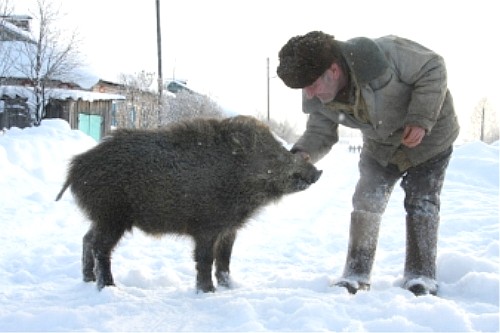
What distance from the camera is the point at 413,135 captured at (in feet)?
12.6

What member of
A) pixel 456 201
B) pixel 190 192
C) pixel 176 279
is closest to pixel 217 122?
pixel 190 192

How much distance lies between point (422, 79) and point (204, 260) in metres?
2.16

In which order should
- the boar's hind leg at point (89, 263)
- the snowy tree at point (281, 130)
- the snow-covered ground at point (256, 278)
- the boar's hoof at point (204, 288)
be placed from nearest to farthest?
the snow-covered ground at point (256, 278) < the boar's hoof at point (204, 288) < the boar's hind leg at point (89, 263) < the snowy tree at point (281, 130)

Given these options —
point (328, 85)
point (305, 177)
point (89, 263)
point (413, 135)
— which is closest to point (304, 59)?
point (328, 85)

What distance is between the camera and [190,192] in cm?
424

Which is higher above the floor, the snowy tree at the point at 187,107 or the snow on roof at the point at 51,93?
the snow on roof at the point at 51,93

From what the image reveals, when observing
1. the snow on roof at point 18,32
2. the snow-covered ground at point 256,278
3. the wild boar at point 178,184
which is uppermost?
the snow on roof at point 18,32

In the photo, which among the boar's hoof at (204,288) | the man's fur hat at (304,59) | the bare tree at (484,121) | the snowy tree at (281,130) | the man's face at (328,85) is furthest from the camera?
the bare tree at (484,121)

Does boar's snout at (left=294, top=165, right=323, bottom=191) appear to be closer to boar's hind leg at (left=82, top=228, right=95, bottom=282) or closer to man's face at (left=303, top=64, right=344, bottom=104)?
man's face at (left=303, top=64, right=344, bottom=104)

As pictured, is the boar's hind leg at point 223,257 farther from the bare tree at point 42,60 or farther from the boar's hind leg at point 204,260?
the bare tree at point 42,60

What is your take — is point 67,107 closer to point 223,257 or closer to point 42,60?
point 42,60

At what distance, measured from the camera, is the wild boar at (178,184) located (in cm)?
423

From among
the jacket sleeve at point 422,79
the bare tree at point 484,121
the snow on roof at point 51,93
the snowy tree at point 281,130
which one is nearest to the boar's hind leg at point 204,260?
the jacket sleeve at point 422,79

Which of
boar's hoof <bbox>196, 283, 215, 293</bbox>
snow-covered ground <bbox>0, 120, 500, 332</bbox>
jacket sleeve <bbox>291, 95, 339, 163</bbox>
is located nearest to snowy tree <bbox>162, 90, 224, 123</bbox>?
snow-covered ground <bbox>0, 120, 500, 332</bbox>
